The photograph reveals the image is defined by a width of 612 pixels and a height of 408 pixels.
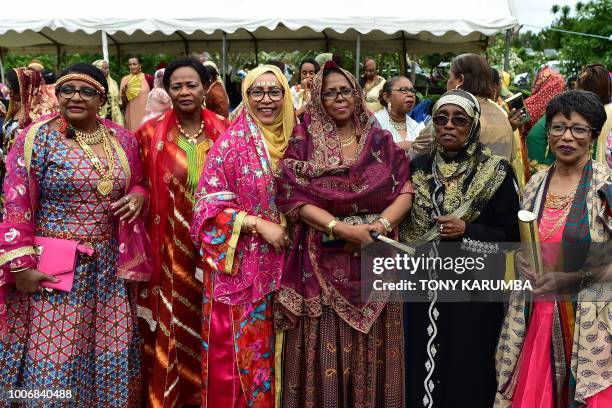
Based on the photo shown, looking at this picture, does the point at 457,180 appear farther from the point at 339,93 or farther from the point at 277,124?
the point at 277,124

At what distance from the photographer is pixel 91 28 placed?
9.97 metres

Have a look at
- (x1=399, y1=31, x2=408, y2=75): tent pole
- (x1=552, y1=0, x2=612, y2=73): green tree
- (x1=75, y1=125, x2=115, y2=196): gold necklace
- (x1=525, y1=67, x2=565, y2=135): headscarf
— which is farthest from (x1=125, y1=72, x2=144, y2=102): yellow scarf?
(x1=552, y1=0, x2=612, y2=73): green tree

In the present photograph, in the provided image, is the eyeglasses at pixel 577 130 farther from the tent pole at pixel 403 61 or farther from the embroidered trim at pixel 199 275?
the tent pole at pixel 403 61

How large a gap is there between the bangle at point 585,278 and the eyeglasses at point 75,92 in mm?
2430

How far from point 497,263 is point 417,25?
684 cm

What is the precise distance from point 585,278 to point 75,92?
2518mm

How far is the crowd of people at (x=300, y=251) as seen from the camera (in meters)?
3.02

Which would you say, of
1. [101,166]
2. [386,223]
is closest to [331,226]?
[386,223]

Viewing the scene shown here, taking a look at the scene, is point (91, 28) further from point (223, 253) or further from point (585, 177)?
point (585, 177)

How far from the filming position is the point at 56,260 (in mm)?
3383

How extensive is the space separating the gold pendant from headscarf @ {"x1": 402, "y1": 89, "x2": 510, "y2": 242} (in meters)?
1.52

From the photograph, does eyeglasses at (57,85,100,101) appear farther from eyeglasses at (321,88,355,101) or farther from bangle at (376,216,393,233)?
bangle at (376,216,393,233)

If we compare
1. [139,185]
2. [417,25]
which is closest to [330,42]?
[417,25]

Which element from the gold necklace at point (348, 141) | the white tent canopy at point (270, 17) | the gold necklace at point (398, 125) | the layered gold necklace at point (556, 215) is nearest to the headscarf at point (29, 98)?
the gold necklace at point (398, 125)
